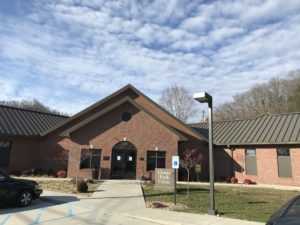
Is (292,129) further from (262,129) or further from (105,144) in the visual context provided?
(105,144)

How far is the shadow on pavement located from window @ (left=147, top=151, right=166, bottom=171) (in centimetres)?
1085

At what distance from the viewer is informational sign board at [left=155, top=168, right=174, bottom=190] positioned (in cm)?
1803

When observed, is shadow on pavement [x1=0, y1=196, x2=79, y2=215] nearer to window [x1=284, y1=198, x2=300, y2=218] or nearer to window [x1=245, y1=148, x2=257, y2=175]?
window [x1=284, y1=198, x2=300, y2=218]

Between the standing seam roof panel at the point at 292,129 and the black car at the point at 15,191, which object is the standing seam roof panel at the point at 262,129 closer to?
the standing seam roof panel at the point at 292,129

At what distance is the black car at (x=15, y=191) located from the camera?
40.0 feet

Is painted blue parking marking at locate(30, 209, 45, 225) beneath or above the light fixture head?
beneath

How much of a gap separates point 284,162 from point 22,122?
24.5m

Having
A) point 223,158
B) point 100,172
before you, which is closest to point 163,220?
point 100,172

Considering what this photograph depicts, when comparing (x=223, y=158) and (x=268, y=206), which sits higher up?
(x=223, y=158)

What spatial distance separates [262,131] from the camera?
2677 centimetres

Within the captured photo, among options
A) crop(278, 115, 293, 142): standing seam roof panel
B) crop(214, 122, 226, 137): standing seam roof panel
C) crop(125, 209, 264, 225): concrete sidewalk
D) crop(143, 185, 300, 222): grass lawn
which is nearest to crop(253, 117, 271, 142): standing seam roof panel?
crop(278, 115, 293, 142): standing seam roof panel

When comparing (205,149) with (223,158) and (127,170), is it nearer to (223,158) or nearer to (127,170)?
(223,158)

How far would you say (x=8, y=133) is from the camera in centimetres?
2600

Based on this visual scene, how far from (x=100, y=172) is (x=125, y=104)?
6.42 metres
